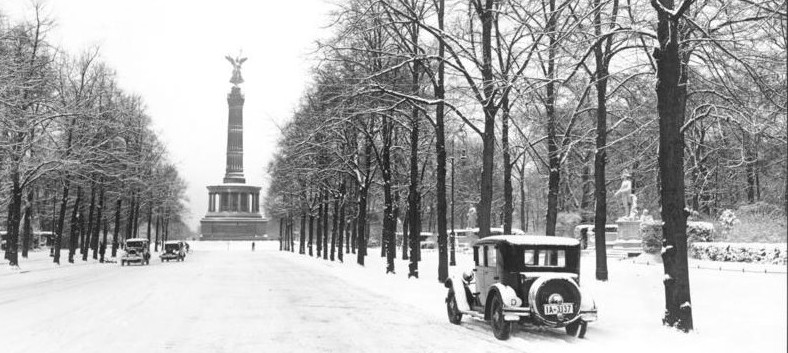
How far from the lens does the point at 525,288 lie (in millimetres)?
10852

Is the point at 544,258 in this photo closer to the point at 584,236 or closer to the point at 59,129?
the point at 59,129

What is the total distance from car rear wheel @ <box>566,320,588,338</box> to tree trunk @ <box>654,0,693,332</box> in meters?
1.42

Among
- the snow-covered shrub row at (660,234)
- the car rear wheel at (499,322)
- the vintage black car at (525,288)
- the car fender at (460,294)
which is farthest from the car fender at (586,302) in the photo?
the snow-covered shrub row at (660,234)

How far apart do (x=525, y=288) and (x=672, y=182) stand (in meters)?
2.94

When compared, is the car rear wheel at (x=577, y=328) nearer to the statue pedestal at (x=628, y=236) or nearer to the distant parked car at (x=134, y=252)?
the statue pedestal at (x=628, y=236)

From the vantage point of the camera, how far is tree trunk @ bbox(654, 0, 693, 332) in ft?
34.7

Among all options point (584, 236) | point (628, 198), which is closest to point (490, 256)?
point (628, 198)

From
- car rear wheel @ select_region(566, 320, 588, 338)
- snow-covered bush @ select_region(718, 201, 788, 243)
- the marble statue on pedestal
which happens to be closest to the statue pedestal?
the marble statue on pedestal

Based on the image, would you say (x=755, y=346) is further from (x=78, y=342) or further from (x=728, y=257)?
(x=728, y=257)

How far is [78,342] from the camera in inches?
384

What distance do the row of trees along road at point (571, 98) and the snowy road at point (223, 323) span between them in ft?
13.9

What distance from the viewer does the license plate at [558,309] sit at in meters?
10.4

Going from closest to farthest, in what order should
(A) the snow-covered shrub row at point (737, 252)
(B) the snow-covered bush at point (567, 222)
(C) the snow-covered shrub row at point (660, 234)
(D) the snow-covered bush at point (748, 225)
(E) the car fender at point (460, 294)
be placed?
(E) the car fender at point (460, 294)
(D) the snow-covered bush at point (748, 225)
(A) the snow-covered shrub row at point (737, 252)
(C) the snow-covered shrub row at point (660, 234)
(B) the snow-covered bush at point (567, 222)

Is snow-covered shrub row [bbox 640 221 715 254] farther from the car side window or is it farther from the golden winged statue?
the golden winged statue
